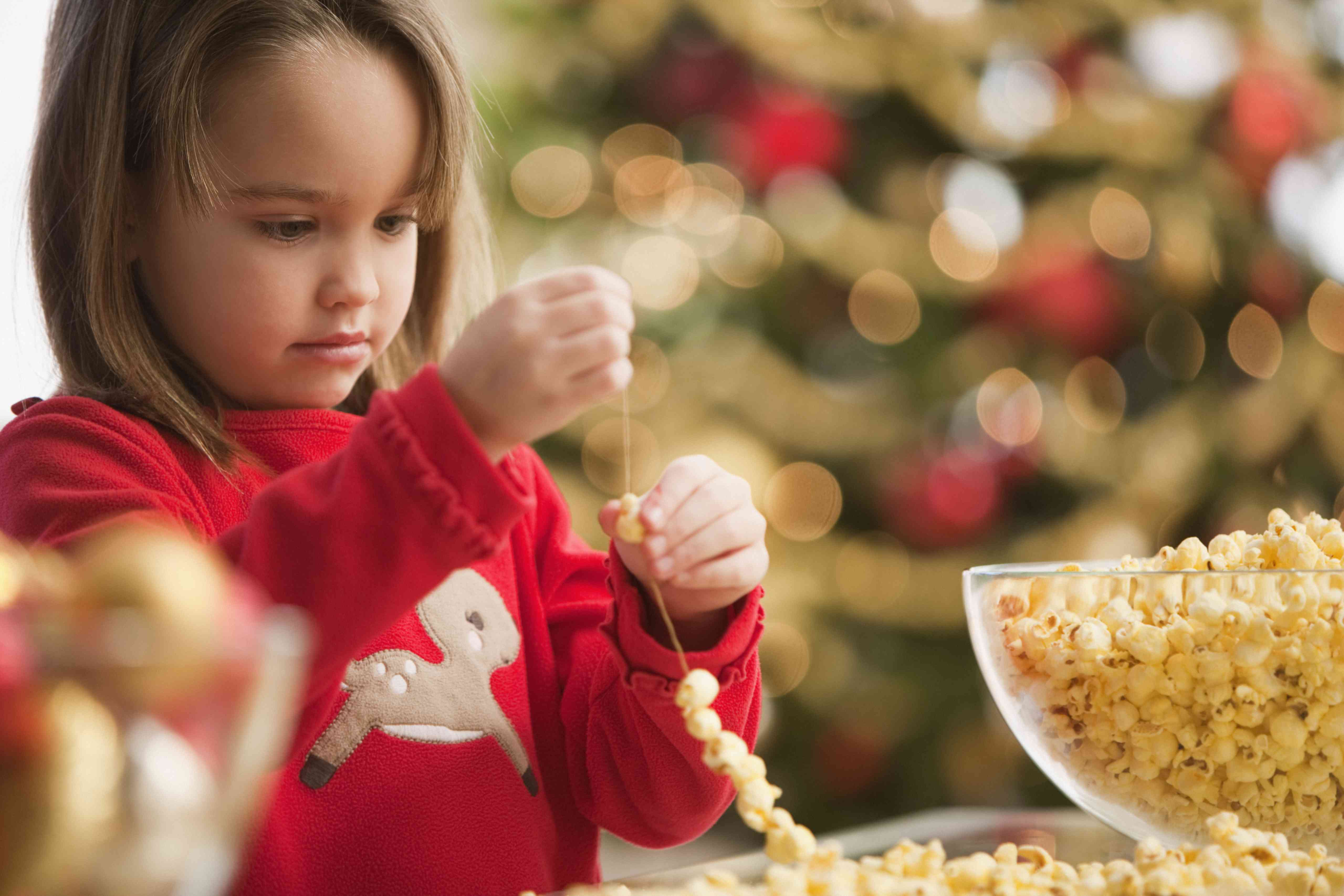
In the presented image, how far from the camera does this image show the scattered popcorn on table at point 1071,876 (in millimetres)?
515

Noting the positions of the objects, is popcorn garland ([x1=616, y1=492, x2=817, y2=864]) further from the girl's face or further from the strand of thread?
the girl's face

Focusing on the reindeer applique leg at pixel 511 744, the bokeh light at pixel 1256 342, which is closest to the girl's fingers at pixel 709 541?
the reindeer applique leg at pixel 511 744

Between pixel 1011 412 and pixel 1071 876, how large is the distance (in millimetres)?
1117

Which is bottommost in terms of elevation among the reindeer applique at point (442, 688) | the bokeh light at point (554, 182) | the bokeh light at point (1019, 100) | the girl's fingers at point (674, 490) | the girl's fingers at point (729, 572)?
the reindeer applique at point (442, 688)

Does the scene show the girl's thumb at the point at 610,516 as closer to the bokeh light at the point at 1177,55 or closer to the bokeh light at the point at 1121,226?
the bokeh light at the point at 1121,226

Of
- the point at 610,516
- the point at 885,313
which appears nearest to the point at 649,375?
the point at 885,313

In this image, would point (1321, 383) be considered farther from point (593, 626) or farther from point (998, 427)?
point (593, 626)

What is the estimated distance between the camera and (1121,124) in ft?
5.34

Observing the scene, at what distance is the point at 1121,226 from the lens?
1.65 m

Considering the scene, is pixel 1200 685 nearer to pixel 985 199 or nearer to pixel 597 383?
pixel 597 383

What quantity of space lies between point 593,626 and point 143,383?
1.21 ft

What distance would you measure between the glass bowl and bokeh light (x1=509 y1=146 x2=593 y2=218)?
3.14ft

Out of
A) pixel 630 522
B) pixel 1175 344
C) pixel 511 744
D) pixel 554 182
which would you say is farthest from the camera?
pixel 1175 344

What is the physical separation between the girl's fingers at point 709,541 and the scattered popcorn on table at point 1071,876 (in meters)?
0.16
